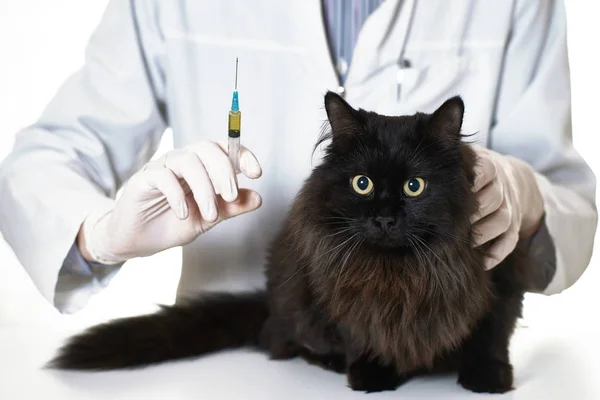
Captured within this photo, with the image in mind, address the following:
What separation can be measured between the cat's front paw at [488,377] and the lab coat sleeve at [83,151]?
33.6 inches

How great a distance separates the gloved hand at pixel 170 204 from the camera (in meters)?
1.39

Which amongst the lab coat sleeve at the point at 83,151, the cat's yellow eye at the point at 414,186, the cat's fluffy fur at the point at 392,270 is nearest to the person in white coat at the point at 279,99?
the lab coat sleeve at the point at 83,151

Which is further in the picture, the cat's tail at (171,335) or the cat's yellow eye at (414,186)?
the cat's tail at (171,335)

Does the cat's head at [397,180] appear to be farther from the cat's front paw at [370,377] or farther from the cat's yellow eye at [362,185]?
the cat's front paw at [370,377]

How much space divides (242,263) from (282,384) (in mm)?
484

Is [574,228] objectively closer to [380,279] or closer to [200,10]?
[380,279]

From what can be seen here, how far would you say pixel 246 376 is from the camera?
1.55 metres

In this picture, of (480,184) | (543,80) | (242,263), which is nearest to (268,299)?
(242,263)

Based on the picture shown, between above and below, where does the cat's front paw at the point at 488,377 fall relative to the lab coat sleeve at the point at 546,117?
below

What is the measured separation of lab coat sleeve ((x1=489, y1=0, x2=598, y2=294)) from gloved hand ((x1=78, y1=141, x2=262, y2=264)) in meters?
0.85

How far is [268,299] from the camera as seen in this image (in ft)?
5.70

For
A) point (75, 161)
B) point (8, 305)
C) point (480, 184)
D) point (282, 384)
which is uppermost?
point (480, 184)

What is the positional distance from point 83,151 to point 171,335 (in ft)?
1.75

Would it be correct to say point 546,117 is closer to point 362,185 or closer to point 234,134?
point 362,185
